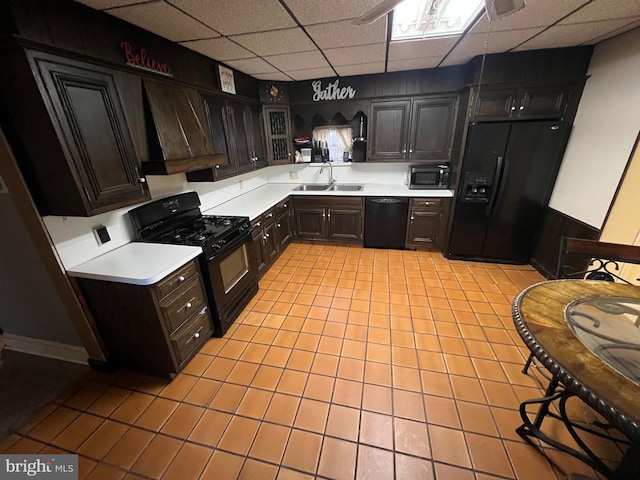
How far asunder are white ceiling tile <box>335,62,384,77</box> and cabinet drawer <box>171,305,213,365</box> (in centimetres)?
294

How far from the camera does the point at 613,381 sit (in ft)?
2.85

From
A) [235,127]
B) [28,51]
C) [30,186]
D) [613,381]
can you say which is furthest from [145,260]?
[613,381]

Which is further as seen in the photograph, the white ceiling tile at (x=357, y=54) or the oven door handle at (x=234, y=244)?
the white ceiling tile at (x=357, y=54)

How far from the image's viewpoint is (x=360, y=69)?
9.91ft

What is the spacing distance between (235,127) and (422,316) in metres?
2.82

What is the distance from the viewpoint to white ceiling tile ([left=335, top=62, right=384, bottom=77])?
2.85 meters

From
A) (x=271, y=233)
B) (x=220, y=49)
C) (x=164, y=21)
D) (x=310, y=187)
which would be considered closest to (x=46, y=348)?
(x=271, y=233)

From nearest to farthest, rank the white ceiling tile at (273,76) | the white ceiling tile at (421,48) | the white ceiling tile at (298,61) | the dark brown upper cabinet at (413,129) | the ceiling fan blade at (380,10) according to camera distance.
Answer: the ceiling fan blade at (380,10)
the white ceiling tile at (421,48)
the white ceiling tile at (298,61)
the white ceiling tile at (273,76)
the dark brown upper cabinet at (413,129)

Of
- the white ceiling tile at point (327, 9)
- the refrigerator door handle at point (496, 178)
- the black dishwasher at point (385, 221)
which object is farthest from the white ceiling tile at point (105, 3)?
the refrigerator door handle at point (496, 178)

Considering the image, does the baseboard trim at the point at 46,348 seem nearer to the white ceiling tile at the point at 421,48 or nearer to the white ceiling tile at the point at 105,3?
the white ceiling tile at the point at 105,3

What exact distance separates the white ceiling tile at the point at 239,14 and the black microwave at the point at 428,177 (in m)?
2.43

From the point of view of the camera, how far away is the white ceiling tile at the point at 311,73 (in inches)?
117

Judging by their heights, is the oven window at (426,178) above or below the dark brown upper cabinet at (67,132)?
below

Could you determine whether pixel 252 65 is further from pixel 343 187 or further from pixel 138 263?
pixel 138 263
